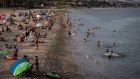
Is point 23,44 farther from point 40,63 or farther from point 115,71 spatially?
point 115,71

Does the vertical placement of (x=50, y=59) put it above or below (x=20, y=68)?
below

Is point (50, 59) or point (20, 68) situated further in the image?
point (50, 59)

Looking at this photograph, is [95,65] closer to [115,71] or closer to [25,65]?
[115,71]

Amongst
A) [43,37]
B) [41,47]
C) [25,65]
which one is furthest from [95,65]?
[43,37]

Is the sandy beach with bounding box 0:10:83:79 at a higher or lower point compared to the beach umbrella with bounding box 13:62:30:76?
lower

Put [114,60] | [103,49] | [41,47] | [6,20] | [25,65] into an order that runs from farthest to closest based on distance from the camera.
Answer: [6,20] < [103,49] < [41,47] < [114,60] < [25,65]

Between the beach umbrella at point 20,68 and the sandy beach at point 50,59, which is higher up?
the beach umbrella at point 20,68

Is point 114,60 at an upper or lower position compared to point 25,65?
lower

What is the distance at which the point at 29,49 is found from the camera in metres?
32.8

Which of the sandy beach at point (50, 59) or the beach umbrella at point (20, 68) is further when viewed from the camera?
the sandy beach at point (50, 59)

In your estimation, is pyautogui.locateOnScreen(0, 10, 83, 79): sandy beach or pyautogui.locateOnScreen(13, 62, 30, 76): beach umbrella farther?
pyautogui.locateOnScreen(0, 10, 83, 79): sandy beach

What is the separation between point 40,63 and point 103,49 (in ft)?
46.4

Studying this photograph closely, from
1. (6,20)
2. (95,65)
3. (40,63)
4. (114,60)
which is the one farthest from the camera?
(6,20)

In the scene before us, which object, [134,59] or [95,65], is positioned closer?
[95,65]
